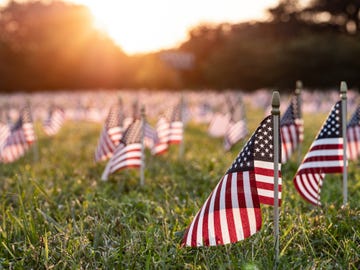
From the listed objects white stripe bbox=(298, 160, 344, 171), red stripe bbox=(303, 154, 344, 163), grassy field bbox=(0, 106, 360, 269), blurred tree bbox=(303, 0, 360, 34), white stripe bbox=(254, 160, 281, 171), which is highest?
blurred tree bbox=(303, 0, 360, 34)

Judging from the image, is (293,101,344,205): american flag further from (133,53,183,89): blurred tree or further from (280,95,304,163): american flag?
(133,53,183,89): blurred tree

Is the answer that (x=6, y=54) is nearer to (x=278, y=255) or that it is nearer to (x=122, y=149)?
(x=122, y=149)

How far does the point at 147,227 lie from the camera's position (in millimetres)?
4340

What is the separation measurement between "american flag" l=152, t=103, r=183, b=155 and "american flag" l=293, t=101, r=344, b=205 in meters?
3.39

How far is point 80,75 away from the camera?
45.7m

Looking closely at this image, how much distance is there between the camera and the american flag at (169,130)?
24.8ft

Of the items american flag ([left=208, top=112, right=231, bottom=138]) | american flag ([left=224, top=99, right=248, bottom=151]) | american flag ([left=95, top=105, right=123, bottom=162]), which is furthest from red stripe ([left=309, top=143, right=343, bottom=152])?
american flag ([left=208, top=112, right=231, bottom=138])

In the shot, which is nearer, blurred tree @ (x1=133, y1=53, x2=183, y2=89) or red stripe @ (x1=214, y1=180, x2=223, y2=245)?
red stripe @ (x1=214, y1=180, x2=223, y2=245)

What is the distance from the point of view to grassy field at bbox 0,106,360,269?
3568 millimetres

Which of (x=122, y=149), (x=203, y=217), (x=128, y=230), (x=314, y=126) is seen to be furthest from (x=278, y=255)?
(x=314, y=126)

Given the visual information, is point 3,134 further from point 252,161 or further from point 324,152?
point 252,161

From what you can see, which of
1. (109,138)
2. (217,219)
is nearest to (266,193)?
(217,219)

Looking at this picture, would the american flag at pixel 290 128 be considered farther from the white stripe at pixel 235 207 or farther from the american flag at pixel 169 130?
the white stripe at pixel 235 207

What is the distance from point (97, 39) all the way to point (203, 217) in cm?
4423
